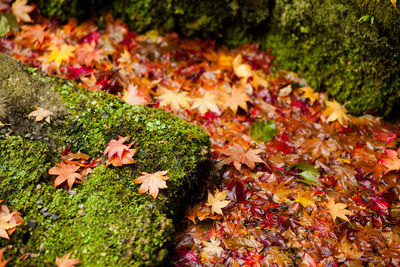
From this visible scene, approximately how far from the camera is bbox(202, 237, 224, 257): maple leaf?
7.24 ft

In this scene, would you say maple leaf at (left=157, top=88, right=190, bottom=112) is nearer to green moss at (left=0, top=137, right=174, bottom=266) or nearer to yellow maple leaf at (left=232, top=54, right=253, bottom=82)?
yellow maple leaf at (left=232, top=54, right=253, bottom=82)

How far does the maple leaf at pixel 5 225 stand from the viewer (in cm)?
190

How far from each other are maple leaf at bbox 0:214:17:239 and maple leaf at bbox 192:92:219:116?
1.93m

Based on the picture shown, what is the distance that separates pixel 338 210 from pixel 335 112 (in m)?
1.26

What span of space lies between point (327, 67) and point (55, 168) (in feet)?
10.3

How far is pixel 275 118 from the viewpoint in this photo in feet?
10.6

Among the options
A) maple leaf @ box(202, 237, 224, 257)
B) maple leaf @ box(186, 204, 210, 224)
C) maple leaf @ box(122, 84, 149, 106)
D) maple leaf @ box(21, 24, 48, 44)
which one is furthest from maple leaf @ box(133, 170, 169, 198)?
maple leaf @ box(21, 24, 48, 44)

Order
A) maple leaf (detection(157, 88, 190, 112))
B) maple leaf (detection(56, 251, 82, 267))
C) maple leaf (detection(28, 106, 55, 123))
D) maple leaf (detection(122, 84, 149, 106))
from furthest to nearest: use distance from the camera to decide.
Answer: maple leaf (detection(157, 88, 190, 112))
maple leaf (detection(122, 84, 149, 106))
maple leaf (detection(28, 106, 55, 123))
maple leaf (detection(56, 251, 82, 267))

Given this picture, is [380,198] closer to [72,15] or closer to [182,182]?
[182,182]

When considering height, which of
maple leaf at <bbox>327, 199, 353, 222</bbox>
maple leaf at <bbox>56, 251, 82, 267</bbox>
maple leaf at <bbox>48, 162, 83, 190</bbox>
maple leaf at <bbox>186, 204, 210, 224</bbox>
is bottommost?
maple leaf at <bbox>56, 251, 82, 267</bbox>

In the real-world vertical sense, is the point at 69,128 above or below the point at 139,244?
above

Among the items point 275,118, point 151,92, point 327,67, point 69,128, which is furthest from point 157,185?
point 327,67

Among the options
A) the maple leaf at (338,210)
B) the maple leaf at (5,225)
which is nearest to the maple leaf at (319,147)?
the maple leaf at (338,210)

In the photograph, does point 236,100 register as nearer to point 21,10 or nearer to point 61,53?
point 61,53
